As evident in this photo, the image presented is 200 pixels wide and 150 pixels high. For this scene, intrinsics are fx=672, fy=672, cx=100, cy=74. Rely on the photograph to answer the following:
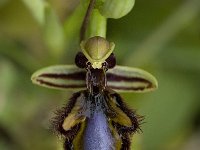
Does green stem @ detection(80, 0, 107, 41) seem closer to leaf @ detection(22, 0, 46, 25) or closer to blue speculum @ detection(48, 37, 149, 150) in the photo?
blue speculum @ detection(48, 37, 149, 150)

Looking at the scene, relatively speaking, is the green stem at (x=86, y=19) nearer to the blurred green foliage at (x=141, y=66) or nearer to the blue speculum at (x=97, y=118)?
the blue speculum at (x=97, y=118)

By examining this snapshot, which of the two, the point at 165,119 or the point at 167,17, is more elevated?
the point at 167,17

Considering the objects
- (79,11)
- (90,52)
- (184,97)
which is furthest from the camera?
(184,97)

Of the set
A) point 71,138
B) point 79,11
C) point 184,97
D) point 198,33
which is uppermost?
point 198,33

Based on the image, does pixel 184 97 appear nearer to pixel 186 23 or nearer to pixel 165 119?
pixel 165 119

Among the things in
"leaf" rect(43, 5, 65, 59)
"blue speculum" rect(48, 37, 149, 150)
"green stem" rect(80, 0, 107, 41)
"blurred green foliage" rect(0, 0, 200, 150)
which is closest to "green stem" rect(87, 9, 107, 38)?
"green stem" rect(80, 0, 107, 41)

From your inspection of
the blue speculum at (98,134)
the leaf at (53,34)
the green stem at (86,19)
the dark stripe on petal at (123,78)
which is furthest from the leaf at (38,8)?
the blue speculum at (98,134)

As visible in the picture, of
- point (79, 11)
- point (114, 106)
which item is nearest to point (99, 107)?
point (114, 106)

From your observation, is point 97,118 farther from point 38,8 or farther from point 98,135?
point 38,8

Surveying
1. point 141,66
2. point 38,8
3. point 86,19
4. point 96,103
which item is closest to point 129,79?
point 96,103
